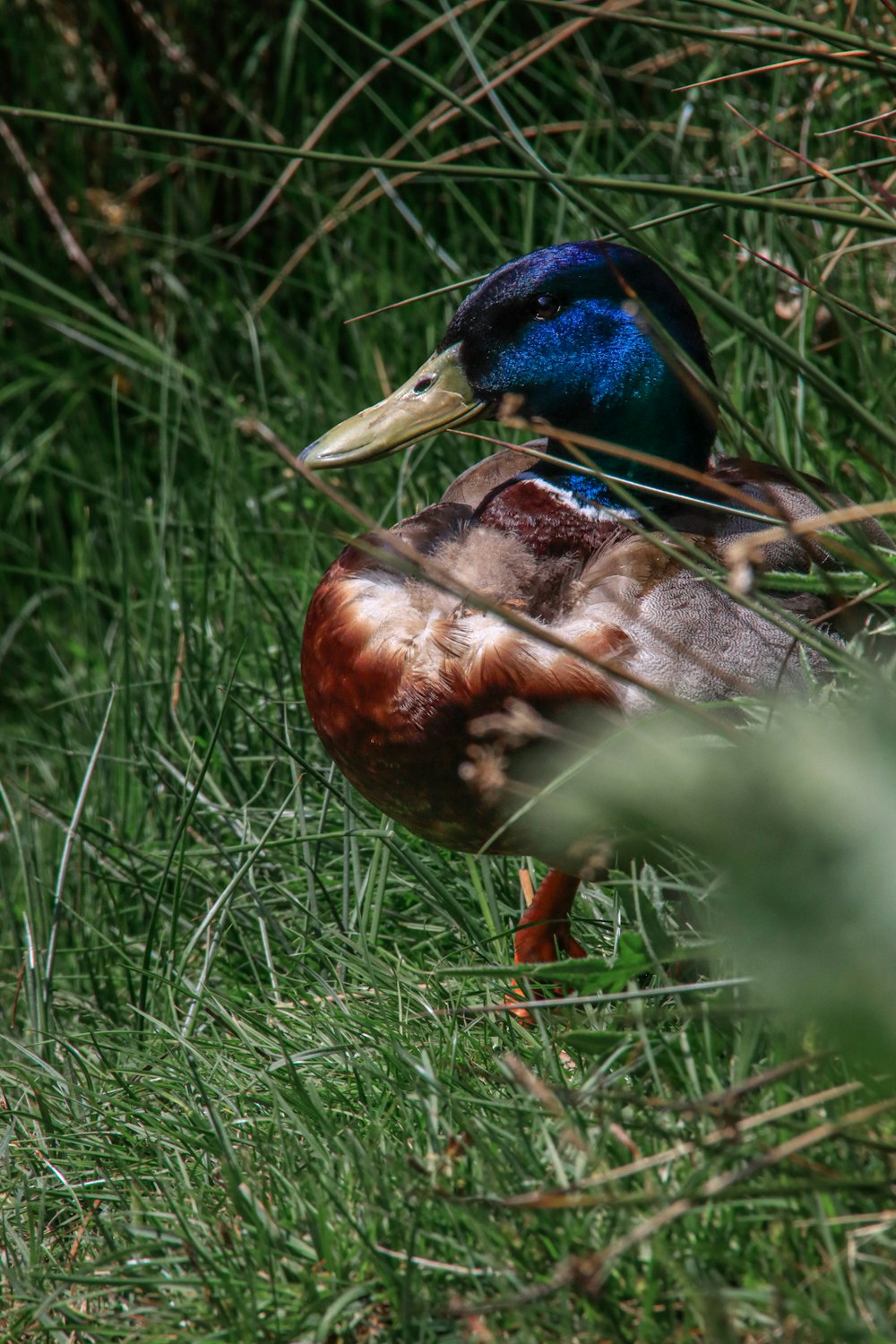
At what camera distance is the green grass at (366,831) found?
1.15 m

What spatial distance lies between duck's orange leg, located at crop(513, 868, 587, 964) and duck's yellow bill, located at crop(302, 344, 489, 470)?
0.70 meters

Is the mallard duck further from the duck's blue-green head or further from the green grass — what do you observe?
the green grass

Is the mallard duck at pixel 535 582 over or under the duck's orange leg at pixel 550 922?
over

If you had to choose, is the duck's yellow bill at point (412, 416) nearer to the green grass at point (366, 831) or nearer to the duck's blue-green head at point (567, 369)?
the duck's blue-green head at point (567, 369)

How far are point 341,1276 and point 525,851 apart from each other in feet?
2.03

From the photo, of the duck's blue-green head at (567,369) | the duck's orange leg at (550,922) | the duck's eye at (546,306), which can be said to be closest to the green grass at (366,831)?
the duck's orange leg at (550,922)

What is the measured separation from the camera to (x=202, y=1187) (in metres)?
1.59

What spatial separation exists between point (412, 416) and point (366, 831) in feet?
2.11

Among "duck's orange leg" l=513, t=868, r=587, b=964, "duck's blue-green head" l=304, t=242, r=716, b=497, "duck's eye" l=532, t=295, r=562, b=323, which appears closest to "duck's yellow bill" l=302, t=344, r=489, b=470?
"duck's blue-green head" l=304, t=242, r=716, b=497

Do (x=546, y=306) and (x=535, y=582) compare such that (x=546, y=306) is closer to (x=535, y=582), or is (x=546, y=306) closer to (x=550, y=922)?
(x=535, y=582)

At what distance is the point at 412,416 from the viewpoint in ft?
7.07

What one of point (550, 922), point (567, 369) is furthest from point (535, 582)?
point (550, 922)

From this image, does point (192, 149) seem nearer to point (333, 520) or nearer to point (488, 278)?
point (333, 520)

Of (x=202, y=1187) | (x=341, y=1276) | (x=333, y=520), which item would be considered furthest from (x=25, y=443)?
(x=341, y=1276)
